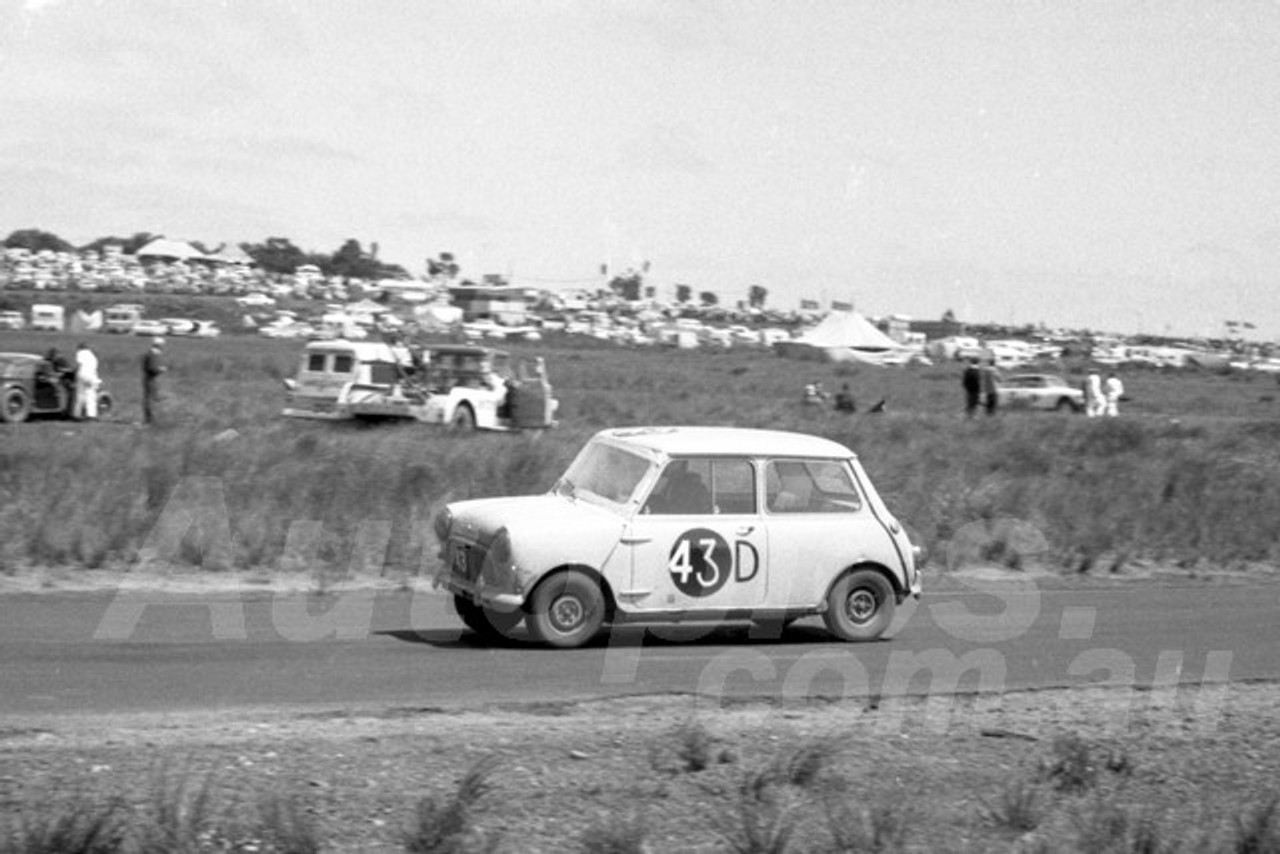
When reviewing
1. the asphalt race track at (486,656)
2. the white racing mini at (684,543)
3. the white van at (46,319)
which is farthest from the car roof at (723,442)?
the white van at (46,319)

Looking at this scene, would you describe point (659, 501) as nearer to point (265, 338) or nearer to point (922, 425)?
point (922, 425)

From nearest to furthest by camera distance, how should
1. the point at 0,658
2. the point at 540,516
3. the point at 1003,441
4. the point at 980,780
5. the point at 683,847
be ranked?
the point at 683,847, the point at 980,780, the point at 0,658, the point at 540,516, the point at 1003,441

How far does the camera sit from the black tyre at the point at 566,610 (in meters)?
11.4

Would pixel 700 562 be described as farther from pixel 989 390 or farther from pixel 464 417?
pixel 989 390

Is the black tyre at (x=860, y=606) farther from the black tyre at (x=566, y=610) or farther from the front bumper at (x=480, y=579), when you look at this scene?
the front bumper at (x=480, y=579)

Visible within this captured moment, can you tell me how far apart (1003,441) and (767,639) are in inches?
735

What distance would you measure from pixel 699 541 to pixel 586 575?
0.89 m

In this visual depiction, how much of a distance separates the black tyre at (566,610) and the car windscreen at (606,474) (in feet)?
2.44

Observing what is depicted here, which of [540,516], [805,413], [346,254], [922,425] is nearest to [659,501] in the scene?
[540,516]

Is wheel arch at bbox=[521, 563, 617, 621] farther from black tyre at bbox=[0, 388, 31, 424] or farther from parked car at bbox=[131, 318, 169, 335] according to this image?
parked car at bbox=[131, 318, 169, 335]

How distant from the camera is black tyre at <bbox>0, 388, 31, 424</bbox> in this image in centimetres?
3093

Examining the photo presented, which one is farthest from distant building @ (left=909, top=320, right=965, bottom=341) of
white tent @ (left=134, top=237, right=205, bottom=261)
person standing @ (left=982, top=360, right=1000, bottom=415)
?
person standing @ (left=982, top=360, right=1000, bottom=415)

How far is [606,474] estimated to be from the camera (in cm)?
1228

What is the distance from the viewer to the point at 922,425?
34375mm
